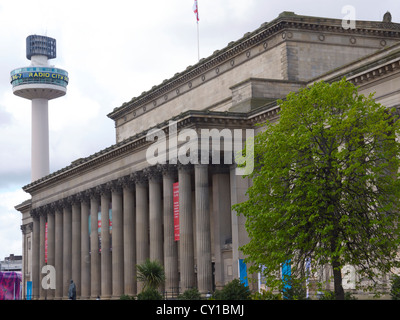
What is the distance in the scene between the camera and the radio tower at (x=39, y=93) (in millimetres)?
173500

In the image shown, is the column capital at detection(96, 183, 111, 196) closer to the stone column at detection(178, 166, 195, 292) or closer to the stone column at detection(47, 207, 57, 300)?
the stone column at detection(178, 166, 195, 292)

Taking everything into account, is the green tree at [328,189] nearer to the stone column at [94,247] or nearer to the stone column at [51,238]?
the stone column at [94,247]

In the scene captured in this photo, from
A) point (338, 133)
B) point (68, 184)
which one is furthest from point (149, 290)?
point (68, 184)

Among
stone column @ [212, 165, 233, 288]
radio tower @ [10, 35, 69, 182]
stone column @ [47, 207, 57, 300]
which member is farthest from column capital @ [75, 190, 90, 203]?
radio tower @ [10, 35, 69, 182]

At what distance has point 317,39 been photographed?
237 ft

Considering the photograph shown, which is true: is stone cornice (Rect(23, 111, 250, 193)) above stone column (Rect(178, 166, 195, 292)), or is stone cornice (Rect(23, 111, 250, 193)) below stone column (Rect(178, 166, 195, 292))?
above

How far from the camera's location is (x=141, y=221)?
80.2 m

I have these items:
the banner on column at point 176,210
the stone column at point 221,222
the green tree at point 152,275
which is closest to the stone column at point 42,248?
the banner on column at point 176,210

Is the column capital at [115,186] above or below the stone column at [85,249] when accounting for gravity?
above

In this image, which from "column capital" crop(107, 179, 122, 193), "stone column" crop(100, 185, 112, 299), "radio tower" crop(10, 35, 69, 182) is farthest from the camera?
"radio tower" crop(10, 35, 69, 182)

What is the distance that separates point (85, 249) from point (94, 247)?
14.7 feet

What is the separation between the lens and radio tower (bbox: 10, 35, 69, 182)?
6831 inches

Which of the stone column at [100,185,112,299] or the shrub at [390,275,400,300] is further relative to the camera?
the stone column at [100,185,112,299]

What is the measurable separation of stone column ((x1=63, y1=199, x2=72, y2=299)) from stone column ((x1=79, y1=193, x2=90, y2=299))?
18.3ft
